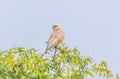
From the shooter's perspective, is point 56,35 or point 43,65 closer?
point 43,65

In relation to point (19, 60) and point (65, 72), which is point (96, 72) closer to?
point (65, 72)

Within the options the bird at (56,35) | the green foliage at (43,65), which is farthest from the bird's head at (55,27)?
the green foliage at (43,65)

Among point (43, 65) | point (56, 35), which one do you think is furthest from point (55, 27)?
point (43, 65)

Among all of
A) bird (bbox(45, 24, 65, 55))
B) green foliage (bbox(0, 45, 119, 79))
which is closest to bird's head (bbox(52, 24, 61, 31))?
bird (bbox(45, 24, 65, 55))

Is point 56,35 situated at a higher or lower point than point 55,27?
lower

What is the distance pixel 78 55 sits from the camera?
1043cm

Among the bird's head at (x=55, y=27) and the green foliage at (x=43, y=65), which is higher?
the bird's head at (x=55, y=27)

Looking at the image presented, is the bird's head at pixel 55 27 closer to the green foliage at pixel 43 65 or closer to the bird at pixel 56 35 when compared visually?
the bird at pixel 56 35

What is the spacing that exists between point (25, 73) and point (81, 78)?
4.12 feet

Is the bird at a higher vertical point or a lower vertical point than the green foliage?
higher

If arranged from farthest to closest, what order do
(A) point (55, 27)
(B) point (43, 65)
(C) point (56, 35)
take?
(A) point (55, 27) → (C) point (56, 35) → (B) point (43, 65)

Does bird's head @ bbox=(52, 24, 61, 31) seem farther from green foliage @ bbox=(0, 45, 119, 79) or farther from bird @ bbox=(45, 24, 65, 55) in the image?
green foliage @ bbox=(0, 45, 119, 79)

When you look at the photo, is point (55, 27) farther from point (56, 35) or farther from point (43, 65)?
point (43, 65)

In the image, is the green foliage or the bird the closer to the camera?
the green foliage
